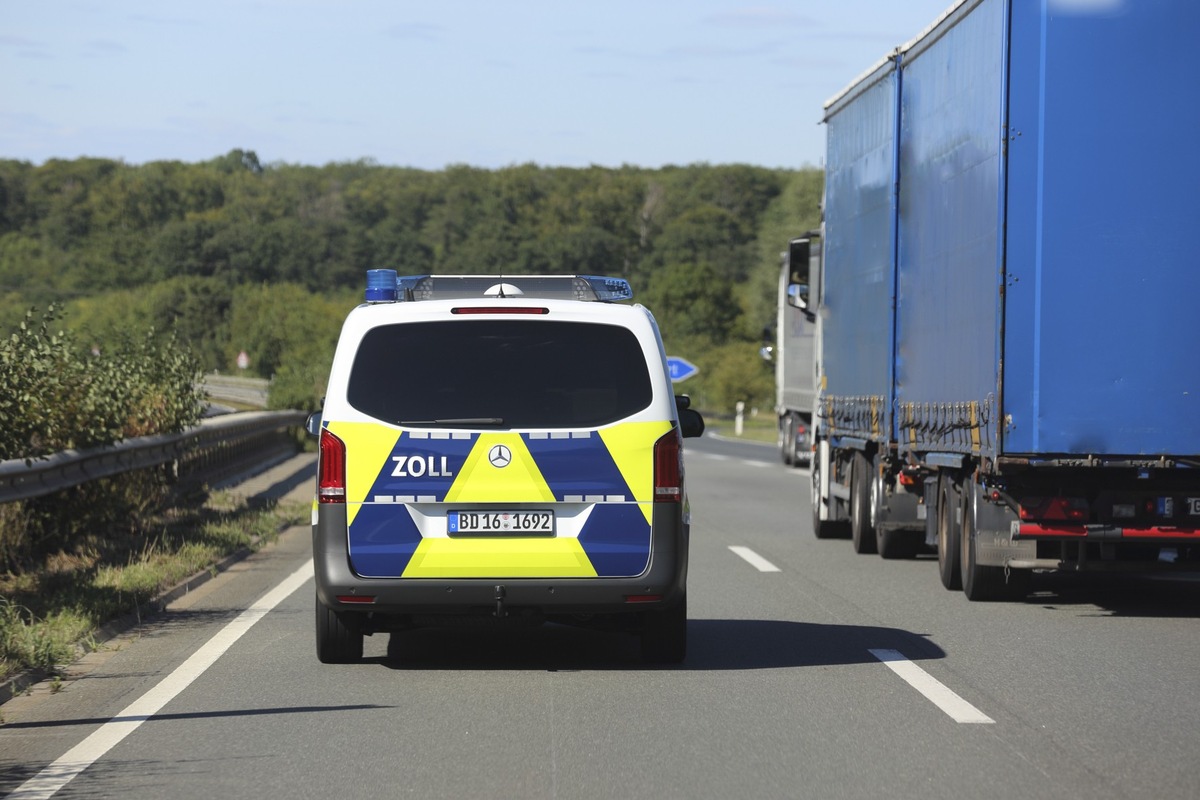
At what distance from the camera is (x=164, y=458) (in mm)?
16703

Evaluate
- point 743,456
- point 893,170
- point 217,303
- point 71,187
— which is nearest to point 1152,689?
point 893,170

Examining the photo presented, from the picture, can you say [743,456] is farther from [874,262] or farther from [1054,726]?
[1054,726]

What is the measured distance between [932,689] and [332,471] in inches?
116

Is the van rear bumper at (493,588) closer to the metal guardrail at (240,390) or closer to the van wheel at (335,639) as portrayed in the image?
the van wheel at (335,639)

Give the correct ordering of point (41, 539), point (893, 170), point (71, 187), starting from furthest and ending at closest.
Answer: point (71, 187) < point (893, 170) < point (41, 539)

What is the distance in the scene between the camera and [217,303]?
123875 millimetres

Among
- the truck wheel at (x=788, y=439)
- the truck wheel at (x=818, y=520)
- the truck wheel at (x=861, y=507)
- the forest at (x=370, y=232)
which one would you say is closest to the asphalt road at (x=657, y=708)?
the truck wheel at (x=861, y=507)

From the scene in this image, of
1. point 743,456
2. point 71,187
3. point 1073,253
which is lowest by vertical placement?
point 743,456

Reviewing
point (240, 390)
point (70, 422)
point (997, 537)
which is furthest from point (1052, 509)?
point (240, 390)

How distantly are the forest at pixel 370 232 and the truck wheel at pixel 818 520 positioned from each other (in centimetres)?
9195

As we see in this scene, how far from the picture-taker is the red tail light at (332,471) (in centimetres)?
854

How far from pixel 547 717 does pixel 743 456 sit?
110 ft

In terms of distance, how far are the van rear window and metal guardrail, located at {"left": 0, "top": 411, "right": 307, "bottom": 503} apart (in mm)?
3576

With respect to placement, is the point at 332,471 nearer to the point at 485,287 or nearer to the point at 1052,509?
the point at 485,287
